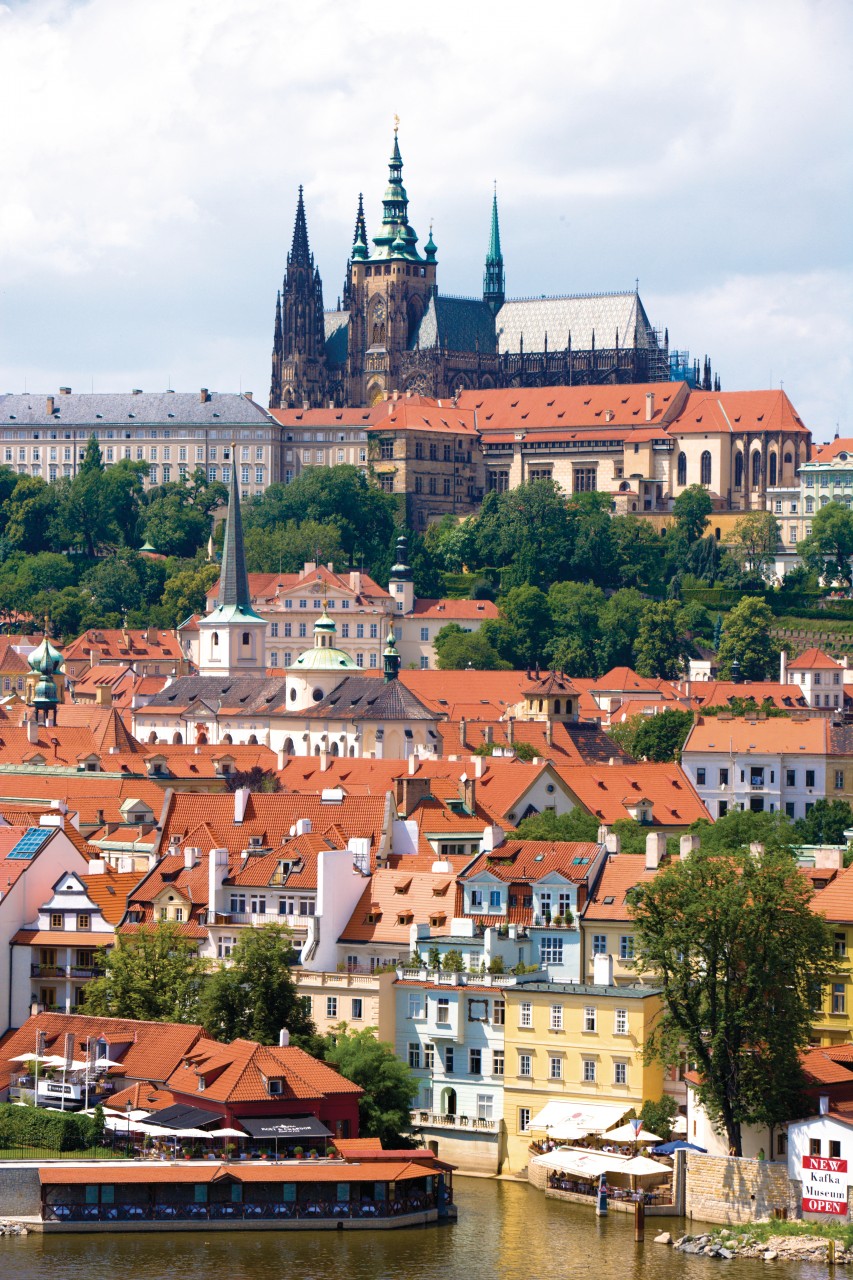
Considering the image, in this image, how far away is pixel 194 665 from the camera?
178000 mm

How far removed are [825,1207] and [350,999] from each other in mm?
12663

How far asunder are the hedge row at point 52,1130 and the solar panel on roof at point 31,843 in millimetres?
10922

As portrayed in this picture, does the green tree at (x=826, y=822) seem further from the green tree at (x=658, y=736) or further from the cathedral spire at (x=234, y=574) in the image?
the cathedral spire at (x=234, y=574)

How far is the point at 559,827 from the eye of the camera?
9000cm

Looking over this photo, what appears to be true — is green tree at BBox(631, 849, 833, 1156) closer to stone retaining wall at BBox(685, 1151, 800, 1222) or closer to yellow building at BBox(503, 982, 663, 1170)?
stone retaining wall at BBox(685, 1151, 800, 1222)

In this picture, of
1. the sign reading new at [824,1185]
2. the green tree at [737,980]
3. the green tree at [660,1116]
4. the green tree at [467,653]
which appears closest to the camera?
the sign reading new at [824,1185]

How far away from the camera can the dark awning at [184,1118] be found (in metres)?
61.5

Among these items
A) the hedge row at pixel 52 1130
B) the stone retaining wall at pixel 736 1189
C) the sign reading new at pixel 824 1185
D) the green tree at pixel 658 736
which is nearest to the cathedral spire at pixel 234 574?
the green tree at pixel 658 736

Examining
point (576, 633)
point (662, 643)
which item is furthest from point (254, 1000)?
point (576, 633)

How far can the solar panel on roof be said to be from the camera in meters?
72.5

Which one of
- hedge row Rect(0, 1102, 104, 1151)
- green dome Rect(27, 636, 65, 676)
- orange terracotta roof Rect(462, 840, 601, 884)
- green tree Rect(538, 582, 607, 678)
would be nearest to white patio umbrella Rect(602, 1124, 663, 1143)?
orange terracotta roof Rect(462, 840, 601, 884)

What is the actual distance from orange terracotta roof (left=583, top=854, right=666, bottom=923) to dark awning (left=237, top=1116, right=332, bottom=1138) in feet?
31.2

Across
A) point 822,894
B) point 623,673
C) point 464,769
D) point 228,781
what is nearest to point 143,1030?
point 822,894

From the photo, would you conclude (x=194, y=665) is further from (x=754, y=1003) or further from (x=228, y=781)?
(x=754, y=1003)
